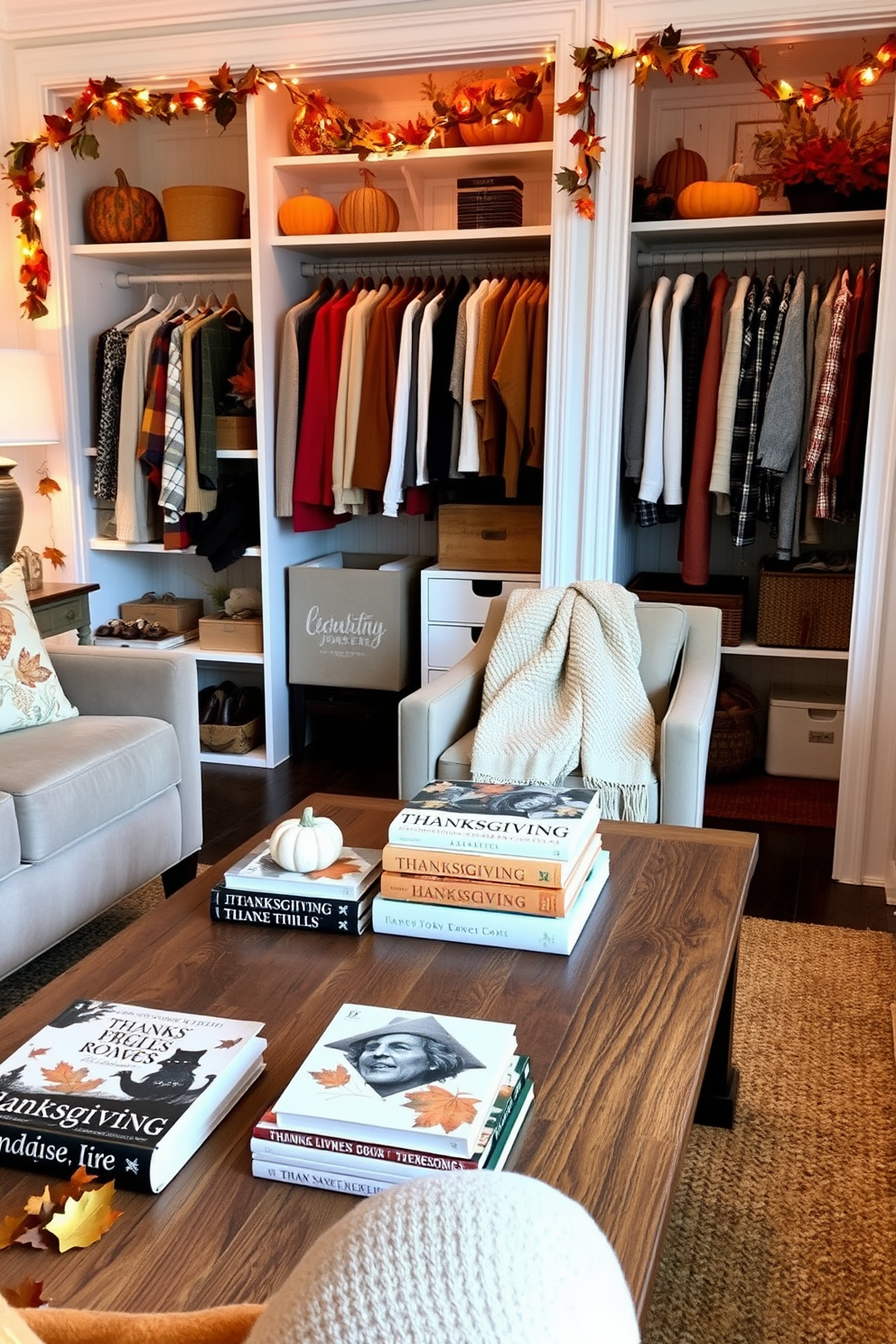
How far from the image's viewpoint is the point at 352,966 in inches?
60.4

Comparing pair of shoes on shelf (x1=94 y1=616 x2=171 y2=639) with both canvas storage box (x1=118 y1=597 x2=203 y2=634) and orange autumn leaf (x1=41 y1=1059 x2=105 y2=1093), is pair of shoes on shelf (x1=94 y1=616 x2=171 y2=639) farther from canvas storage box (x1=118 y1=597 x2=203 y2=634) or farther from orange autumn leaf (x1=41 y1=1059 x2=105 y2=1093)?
orange autumn leaf (x1=41 y1=1059 x2=105 y2=1093)

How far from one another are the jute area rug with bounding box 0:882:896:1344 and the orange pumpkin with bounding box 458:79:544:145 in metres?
2.62

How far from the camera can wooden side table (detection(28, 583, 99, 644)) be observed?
11.4ft

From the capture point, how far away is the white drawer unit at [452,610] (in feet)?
13.3

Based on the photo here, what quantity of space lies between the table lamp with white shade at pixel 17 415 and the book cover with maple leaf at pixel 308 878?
202 cm

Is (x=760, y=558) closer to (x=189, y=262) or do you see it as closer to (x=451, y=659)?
(x=451, y=659)

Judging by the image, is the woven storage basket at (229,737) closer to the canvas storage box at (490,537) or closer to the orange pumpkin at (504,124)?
the canvas storage box at (490,537)

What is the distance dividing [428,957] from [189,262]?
11.9 ft

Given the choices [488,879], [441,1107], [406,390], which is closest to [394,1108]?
[441,1107]

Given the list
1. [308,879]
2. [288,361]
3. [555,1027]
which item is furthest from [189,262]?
[555,1027]

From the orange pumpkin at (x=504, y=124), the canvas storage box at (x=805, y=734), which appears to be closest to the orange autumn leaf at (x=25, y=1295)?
the canvas storage box at (x=805, y=734)

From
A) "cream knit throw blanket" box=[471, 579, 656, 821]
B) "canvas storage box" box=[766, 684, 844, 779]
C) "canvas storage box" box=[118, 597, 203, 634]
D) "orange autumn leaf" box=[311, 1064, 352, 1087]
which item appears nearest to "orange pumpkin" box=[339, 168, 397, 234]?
"canvas storage box" box=[118, 597, 203, 634]

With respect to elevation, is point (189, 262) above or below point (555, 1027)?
above

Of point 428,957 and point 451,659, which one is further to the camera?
point 451,659
